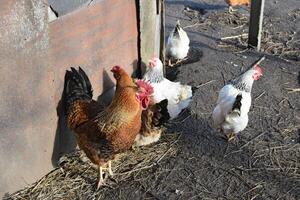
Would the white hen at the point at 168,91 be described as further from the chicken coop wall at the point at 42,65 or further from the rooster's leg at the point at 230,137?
the rooster's leg at the point at 230,137

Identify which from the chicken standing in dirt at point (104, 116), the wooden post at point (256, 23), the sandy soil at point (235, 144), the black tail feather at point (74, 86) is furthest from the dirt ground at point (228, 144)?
the black tail feather at point (74, 86)

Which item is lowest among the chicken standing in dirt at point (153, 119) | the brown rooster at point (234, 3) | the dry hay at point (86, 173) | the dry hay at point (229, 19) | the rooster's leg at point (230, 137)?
the dry hay at point (86, 173)

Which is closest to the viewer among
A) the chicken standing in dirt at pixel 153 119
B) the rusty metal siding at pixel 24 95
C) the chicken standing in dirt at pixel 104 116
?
the rusty metal siding at pixel 24 95

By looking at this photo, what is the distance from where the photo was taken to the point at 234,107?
14.4 ft

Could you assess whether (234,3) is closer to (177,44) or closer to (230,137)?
(177,44)

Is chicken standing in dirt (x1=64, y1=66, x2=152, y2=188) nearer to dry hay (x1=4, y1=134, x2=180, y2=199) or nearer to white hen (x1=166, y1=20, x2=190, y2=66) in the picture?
dry hay (x1=4, y1=134, x2=180, y2=199)

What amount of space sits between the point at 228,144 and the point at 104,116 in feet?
4.74

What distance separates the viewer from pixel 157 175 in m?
4.26

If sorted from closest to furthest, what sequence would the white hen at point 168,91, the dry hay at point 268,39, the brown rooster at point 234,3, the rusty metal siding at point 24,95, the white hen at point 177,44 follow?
1. the rusty metal siding at point 24,95
2. the white hen at point 168,91
3. the white hen at point 177,44
4. the dry hay at point 268,39
5. the brown rooster at point 234,3

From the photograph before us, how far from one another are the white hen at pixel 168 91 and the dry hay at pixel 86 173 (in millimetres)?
334

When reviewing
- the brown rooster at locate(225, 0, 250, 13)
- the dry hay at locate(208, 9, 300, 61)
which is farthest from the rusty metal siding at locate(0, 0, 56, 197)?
the brown rooster at locate(225, 0, 250, 13)

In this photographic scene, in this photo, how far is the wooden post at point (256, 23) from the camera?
6.23 m

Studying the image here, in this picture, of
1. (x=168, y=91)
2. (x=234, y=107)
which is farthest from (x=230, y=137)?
(x=168, y=91)

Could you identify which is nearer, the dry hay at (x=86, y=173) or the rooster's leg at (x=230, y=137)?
the dry hay at (x=86, y=173)
